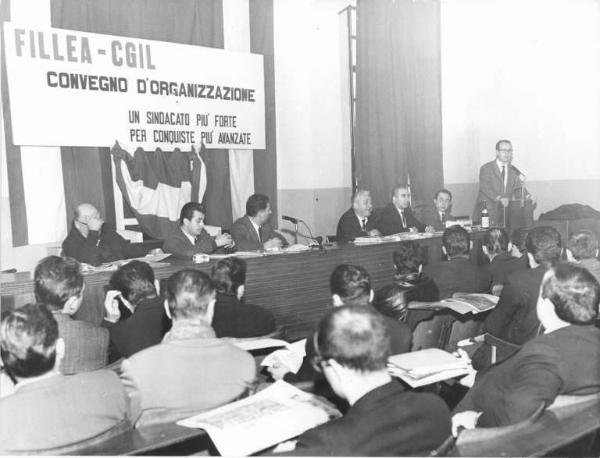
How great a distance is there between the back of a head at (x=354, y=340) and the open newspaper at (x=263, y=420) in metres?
0.20

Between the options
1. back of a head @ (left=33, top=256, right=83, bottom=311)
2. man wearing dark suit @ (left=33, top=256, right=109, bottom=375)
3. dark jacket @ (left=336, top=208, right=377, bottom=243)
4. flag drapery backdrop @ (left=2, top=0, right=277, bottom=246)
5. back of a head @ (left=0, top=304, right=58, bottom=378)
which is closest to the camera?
→ back of a head @ (left=0, top=304, right=58, bottom=378)

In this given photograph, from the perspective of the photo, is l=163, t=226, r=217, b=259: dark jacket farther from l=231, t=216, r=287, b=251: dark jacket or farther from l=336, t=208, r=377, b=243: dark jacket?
l=336, t=208, r=377, b=243: dark jacket

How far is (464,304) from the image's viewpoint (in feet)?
7.70

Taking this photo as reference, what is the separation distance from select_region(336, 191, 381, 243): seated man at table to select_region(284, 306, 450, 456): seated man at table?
12.0 ft

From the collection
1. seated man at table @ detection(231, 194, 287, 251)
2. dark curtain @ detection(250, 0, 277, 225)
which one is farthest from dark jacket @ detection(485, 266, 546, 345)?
dark curtain @ detection(250, 0, 277, 225)

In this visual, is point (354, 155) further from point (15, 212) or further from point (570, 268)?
point (570, 268)

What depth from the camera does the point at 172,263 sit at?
11.2 ft

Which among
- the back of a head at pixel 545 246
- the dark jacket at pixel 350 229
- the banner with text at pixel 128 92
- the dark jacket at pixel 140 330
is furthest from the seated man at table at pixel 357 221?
the dark jacket at pixel 140 330

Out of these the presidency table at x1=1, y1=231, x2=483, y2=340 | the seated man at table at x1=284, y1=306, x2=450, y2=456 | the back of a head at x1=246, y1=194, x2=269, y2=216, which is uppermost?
the back of a head at x1=246, y1=194, x2=269, y2=216

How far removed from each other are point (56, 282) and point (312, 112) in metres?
4.59

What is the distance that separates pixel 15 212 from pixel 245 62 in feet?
7.95

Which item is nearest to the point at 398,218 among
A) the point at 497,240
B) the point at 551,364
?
the point at 497,240

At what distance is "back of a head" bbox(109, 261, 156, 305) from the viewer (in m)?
2.33

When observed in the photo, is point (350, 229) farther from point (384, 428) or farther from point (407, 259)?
point (384, 428)
